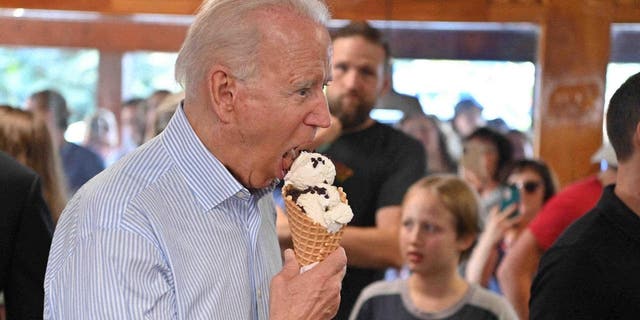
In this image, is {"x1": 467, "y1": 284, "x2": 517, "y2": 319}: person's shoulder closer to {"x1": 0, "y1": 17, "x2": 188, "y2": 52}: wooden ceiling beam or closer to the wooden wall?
the wooden wall

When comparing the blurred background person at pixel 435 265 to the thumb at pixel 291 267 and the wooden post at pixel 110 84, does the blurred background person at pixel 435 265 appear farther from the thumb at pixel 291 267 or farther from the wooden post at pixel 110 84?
the wooden post at pixel 110 84

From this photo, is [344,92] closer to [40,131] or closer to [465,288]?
[465,288]

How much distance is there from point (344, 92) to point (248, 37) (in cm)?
203

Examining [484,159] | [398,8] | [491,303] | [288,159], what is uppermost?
[288,159]

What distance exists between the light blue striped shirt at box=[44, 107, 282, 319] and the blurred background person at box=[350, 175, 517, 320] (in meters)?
1.64

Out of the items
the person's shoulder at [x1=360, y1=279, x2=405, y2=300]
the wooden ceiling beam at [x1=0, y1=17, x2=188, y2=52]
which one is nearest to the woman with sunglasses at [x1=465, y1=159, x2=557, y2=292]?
the person's shoulder at [x1=360, y1=279, x2=405, y2=300]

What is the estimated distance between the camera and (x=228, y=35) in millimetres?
1802

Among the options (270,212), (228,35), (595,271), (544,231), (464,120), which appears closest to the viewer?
(228,35)

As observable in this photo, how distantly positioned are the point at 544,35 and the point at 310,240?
368cm

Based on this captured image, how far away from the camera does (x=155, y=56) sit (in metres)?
5.58

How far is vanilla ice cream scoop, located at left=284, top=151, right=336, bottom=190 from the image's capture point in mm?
1888

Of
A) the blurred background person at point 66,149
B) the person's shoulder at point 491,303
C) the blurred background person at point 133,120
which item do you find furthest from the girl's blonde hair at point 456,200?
the blurred background person at point 66,149


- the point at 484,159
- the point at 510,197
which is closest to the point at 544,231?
the point at 510,197

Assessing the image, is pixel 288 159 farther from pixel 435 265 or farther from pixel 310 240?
pixel 435 265
